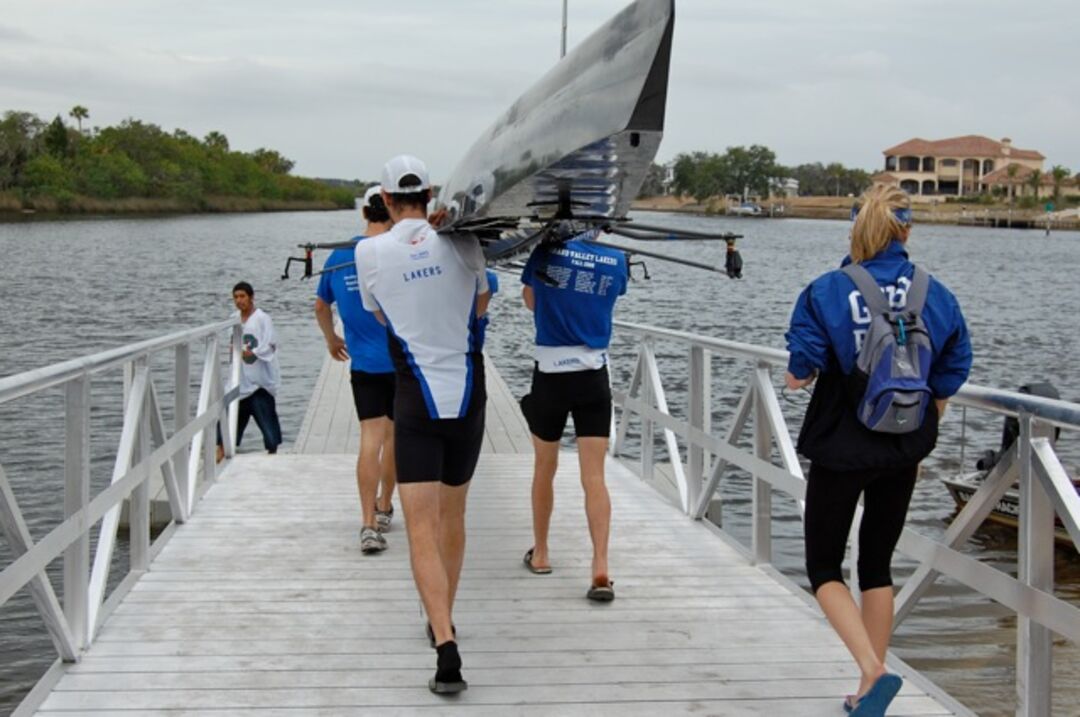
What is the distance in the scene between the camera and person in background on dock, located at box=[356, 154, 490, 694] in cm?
445

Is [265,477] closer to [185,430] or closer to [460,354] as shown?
[185,430]

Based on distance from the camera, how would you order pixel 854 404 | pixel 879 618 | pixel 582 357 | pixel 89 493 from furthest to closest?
1. pixel 582 357
2. pixel 89 493
3. pixel 879 618
4. pixel 854 404

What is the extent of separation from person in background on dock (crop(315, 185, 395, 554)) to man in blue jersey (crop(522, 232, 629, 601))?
0.89 meters

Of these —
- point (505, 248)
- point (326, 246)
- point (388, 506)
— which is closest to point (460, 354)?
point (505, 248)

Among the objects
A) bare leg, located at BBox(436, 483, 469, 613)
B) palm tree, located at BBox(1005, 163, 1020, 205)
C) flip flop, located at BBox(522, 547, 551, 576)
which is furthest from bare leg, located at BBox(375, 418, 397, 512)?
palm tree, located at BBox(1005, 163, 1020, 205)

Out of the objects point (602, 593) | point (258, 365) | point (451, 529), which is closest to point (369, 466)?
point (602, 593)

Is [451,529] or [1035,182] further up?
[1035,182]

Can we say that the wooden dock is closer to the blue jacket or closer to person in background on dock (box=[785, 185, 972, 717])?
person in background on dock (box=[785, 185, 972, 717])

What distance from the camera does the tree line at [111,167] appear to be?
11081 cm

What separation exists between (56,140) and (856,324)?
128 meters

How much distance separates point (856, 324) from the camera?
12.1ft

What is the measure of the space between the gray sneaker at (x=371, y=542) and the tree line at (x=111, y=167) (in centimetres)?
11187

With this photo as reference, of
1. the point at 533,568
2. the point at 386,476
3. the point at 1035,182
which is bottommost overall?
the point at 533,568

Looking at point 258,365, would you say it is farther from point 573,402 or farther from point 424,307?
point 424,307
